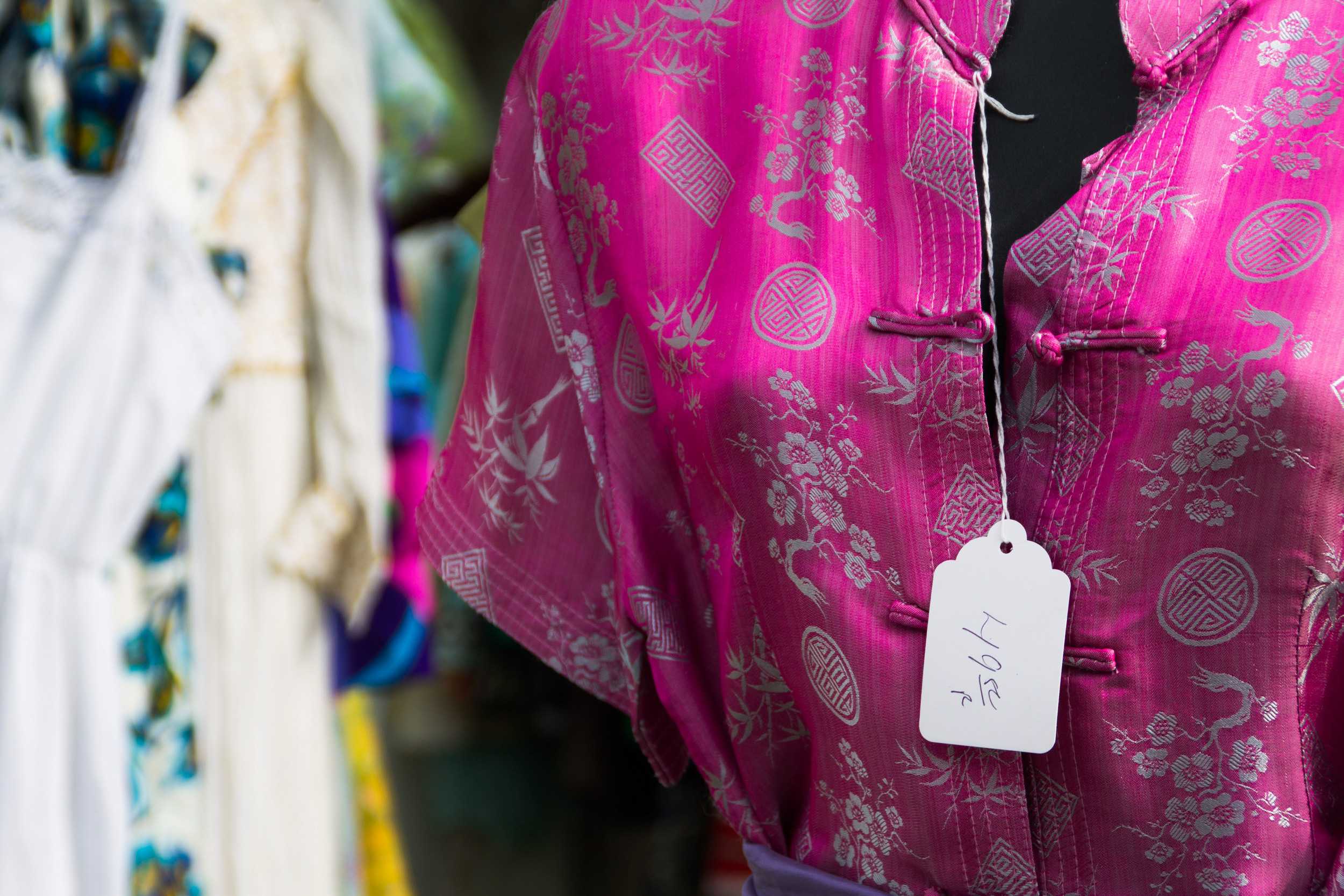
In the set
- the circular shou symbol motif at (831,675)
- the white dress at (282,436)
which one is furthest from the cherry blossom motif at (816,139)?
the white dress at (282,436)

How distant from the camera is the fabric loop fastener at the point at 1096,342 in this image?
1.76 feet

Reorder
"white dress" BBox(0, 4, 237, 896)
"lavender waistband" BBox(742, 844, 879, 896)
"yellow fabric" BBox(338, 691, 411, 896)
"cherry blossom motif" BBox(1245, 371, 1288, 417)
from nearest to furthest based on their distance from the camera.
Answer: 1. "cherry blossom motif" BBox(1245, 371, 1288, 417)
2. "lavender waistband" BBox(742, 844, 879, 896)
3. "white dress" BBox(0, 4, 237, 896)
4. "yellow fabric" BBox(338, 691, 411, 896)

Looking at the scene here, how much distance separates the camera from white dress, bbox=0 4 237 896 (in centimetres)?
105

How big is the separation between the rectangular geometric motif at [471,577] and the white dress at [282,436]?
449mm

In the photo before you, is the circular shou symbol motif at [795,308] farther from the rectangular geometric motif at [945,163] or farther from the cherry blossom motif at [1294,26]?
the cherry blossom motif at [1294,26]

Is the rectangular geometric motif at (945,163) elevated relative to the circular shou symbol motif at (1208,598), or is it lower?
elevated

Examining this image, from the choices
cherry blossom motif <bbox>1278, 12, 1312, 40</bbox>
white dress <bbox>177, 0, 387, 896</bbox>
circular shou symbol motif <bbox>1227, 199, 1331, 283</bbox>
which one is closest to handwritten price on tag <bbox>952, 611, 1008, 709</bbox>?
circular shou symbol motif <bbox>1227, 199, 1331, 283</bbox>

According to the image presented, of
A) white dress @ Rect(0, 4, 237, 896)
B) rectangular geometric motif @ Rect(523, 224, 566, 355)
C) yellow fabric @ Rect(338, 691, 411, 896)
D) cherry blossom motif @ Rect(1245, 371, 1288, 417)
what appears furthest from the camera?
yellow fabric @ Rect(338, 691, 411, 896)

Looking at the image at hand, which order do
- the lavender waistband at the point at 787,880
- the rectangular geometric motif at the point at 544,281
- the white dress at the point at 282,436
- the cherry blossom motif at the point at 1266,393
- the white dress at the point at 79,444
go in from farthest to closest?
the white dress at the point at 282,436 < the white dress at the point at 79,444 < the rectangular geometric motif at the point at 544,281 < the lavender waistband at the point at 787,880 < the cherry blossom motif at the point at 1266,393

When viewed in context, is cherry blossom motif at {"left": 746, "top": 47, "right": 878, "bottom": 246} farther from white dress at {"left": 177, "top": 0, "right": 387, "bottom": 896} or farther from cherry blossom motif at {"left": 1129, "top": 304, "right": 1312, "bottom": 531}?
white dress at {"left": 177, "top": 0, "right": 387, "bottom": 896}

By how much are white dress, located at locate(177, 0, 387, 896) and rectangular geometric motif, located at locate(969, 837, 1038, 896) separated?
2.51 feet

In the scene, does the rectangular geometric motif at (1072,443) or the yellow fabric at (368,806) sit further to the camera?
the yellow fabric at (368,806)

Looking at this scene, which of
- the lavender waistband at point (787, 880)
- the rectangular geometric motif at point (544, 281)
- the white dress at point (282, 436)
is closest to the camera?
the lavender waistband at point (787, 880)

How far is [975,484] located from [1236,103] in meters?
0.22
